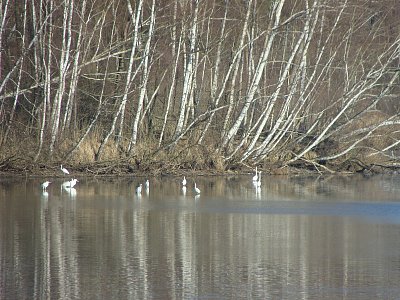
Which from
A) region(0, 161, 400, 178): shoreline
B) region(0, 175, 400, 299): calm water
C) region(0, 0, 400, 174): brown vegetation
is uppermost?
region(0, 0, 400, 174): brown vegetation

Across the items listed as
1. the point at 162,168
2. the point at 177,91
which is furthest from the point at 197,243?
the point at 177,91

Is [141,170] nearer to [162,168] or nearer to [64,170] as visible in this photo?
[162,168]

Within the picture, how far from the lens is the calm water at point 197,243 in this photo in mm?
11148

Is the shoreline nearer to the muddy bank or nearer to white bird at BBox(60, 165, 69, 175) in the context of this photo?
the muddy bank

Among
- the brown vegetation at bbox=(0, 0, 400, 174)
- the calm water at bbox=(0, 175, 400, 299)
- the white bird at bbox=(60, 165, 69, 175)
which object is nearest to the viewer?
the calm water at bbox=(0, 175, 400, 299)

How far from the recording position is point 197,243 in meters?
14.7

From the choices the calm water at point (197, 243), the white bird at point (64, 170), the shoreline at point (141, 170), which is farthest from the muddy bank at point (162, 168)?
the calm water at point (197, 243)

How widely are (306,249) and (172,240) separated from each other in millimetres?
2011

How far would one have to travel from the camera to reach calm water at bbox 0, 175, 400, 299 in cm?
1115

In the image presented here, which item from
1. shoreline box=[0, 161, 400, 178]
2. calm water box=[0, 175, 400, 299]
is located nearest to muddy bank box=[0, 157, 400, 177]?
shoreline box=[0, 161, 400, 178]

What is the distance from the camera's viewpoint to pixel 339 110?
99.2 feet

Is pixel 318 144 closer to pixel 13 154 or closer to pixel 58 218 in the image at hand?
pixel 13 154

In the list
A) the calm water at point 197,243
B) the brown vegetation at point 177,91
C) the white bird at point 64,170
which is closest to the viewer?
the calm water at point 197,243

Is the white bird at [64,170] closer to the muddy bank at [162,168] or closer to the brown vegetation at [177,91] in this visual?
the muddy bank at [162,168]
